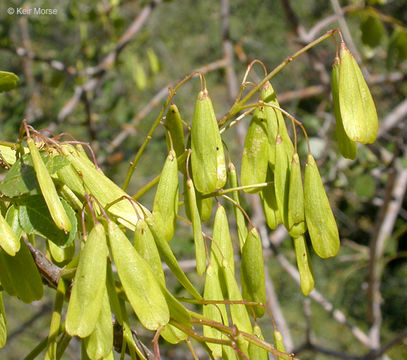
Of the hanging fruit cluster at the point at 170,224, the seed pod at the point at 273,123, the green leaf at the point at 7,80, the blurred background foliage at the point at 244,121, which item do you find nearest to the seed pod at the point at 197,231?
the hanging fruit cluster at the point at 170,224

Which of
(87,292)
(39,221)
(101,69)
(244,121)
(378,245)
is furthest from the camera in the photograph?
(244,121)

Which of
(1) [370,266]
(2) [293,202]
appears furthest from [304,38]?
(2) [293,202]

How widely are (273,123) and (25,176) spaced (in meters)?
0.27

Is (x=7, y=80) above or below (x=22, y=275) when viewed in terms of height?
above

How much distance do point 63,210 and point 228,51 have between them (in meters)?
1.34

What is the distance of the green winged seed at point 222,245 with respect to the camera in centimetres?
52

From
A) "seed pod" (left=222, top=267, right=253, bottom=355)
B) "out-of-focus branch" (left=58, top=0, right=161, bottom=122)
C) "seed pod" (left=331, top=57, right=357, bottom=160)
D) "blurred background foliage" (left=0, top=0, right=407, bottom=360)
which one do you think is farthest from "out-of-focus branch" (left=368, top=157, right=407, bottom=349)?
"out-of-focus branch" (left=58, top=0, right=161, bottom=122)

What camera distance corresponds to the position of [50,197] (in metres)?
0.44

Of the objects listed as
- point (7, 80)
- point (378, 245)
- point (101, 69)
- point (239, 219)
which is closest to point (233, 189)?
point (239, 219)

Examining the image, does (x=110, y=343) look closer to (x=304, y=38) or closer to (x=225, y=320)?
(x=225, y=320)

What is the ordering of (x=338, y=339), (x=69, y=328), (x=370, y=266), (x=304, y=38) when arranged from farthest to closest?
(x=338, y=339)
(x=304, y=38)
(x=370, y=266)
(x=69, y=328)

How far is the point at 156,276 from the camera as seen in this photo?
42 centimetres

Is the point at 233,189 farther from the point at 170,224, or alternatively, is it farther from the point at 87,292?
the point at 87,292

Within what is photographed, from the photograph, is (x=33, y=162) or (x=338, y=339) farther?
(x=338, y=339)
